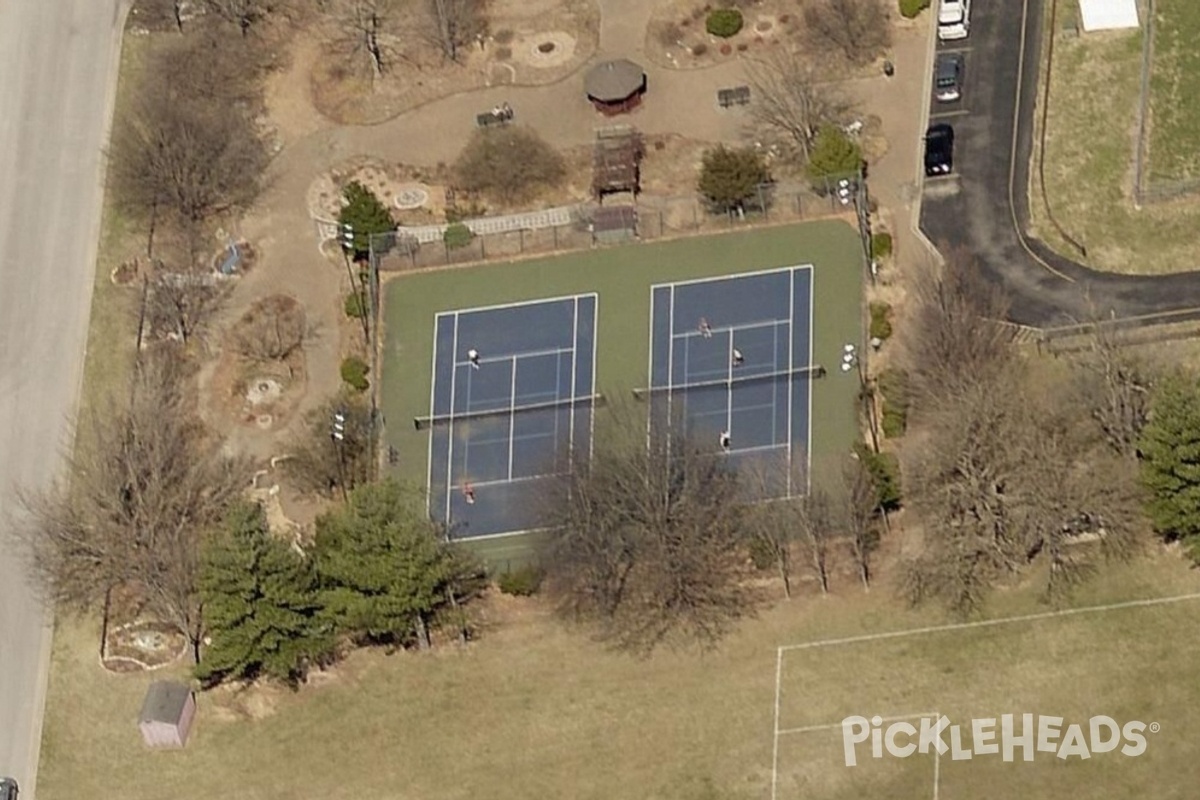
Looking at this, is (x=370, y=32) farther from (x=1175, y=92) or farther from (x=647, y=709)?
(x=647, y=709)

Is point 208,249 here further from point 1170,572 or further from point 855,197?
point 1170,572

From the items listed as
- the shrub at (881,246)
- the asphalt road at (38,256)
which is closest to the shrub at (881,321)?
the shrub at (881,246)

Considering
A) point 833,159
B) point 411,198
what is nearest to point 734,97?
point 833,159

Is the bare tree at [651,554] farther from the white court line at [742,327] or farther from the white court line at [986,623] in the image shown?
the white court line at [742,327]

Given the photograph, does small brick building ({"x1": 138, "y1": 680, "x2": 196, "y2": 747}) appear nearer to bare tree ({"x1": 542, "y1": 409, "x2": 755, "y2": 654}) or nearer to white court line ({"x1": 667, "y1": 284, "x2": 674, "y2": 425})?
bare tree ({"x1": 542, "y1": 409, "x2": 755, "y2": 654})

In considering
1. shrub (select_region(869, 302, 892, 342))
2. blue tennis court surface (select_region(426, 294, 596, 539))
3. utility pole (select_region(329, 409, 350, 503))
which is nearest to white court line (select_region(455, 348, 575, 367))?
blue tennis court surface (select_region(426, 294, 596, 539))

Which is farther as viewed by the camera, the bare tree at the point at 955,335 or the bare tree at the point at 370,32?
the bare tree at the point at 370,32
